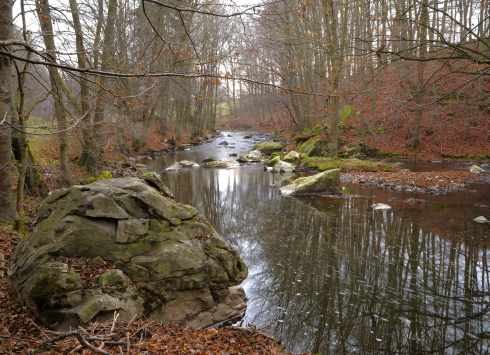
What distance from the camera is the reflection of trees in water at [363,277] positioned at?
4.77 meters

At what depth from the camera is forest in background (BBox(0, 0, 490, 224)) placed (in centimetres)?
496

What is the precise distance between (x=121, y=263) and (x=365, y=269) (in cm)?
472

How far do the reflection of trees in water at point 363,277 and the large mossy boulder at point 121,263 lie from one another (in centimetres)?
94

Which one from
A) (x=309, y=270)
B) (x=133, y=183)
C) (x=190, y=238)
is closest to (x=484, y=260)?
(x=309, y=270)

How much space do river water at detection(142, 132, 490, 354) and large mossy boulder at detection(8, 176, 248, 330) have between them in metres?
0.94

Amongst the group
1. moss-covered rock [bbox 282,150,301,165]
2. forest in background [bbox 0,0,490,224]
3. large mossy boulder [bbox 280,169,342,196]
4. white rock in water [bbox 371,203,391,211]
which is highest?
forest in background [bbox 0,0,490,224]

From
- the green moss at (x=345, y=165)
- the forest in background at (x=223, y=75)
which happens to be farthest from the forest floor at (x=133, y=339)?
the green moss at (x=345, y=165)

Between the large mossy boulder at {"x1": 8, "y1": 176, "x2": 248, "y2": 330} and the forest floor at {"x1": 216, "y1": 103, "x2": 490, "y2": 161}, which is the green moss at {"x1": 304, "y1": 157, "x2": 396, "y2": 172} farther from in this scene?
the large mossy boulder at {"x1": 8, "y1": 176, "x2": 248, "y2": 330}

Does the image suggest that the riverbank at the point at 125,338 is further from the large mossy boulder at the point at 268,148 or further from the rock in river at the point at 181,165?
the large mossy boulder at the point at 268,148

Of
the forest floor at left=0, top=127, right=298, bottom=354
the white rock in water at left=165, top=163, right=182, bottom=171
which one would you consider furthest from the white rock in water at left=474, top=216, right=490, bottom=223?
the white rock in water at left=165, top=163, right=182, bottom=171

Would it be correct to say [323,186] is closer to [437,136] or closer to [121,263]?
[121,263]

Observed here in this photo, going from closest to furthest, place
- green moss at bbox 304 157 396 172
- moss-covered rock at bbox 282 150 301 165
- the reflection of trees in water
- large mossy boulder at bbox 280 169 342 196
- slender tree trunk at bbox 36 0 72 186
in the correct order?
the reflection of trees in water < slender tree trunk at bbox 36 0 72 186 < large mossy boulder at bbox 280 169 342 196 < green moss at bbox 304 157 396 172 < moss-covered rock at bbox 282 150 301 165

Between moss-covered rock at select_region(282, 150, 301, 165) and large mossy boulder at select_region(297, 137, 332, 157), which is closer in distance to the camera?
moss-covered rock at select_region(282, 150, 301, 165)

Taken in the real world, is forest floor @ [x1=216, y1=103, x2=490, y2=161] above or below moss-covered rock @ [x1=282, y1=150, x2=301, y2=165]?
above
